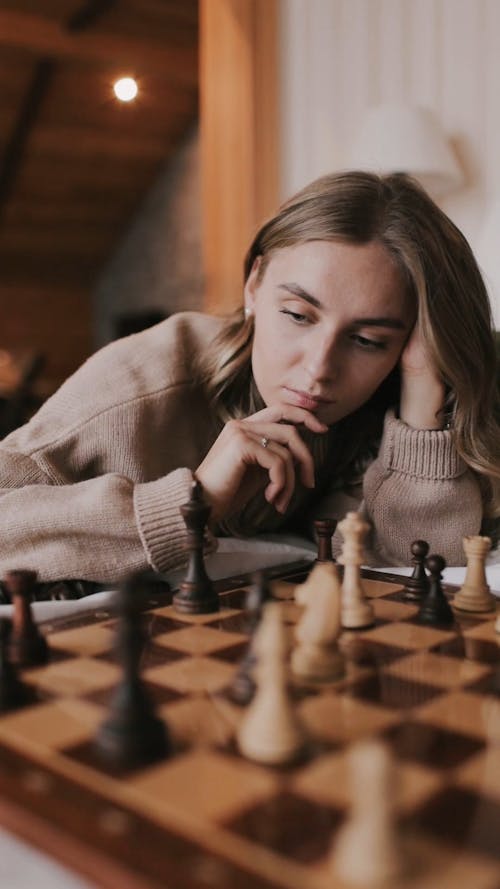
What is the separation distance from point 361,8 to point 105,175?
230 inches

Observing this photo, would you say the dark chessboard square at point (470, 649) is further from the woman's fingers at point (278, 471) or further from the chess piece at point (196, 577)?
the woman's fingers at point (278, 471)

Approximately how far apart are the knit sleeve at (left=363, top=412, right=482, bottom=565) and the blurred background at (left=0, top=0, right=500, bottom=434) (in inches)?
23.6

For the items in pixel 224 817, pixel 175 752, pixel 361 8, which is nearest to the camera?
pixel 224 817

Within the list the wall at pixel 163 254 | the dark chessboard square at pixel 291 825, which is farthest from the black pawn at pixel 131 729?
the wall at pixel 163 254

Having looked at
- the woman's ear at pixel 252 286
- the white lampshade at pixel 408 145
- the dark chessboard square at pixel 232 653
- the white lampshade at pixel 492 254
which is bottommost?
the dark chessboard square at pixel 232 653

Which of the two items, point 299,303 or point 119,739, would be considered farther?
point 299,303

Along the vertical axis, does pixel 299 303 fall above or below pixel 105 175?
below

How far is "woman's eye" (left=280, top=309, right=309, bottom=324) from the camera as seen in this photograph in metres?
1.47

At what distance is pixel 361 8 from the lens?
346 centimetres

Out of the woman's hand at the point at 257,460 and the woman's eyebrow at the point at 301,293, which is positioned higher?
the woman's eyebrow at the point at 301,293

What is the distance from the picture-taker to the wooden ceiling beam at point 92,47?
22.8 feet

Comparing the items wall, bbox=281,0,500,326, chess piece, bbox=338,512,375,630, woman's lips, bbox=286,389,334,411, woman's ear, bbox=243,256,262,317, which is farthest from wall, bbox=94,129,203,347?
chess piece, bbox=338,512,375,630

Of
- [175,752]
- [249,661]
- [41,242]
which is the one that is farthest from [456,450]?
[41,242]

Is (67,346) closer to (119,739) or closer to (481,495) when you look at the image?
(481,495)
